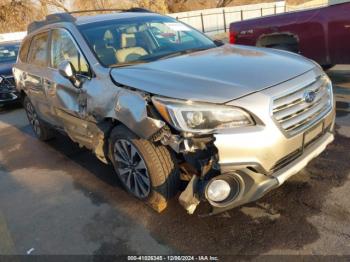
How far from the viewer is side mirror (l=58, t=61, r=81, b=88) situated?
3.67 m

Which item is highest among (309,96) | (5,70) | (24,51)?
(24,51)

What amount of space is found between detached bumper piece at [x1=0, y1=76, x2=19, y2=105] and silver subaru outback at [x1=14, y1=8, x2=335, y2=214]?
540cm

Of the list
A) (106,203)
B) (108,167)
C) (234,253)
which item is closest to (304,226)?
(234,253)

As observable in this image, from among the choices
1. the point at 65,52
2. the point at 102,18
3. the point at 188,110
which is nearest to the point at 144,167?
the point at 188,110

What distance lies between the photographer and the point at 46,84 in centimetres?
473

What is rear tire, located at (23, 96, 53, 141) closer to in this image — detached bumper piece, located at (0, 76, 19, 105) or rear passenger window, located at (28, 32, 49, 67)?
rear passenger window, located at (28, 32, 49, 67)

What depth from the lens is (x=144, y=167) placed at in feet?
10.8

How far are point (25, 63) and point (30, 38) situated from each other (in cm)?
41

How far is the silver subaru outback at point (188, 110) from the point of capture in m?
2.74

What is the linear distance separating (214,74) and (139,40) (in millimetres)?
1393

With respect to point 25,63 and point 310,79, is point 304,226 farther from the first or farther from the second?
point 25,63

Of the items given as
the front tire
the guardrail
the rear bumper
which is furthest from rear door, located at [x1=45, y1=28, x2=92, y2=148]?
the guardrail

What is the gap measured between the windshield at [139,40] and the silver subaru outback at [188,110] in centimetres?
1

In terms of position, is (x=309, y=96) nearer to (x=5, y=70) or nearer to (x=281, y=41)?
(x=281, y=41)
